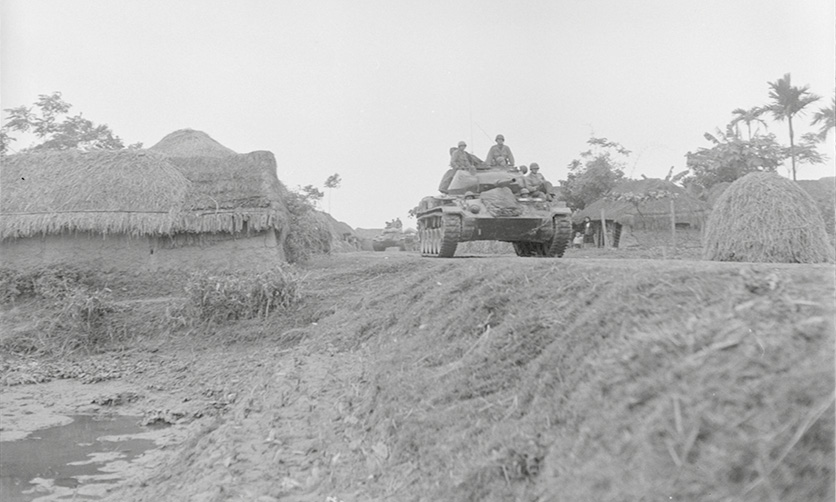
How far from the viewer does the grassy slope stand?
2.49 metres

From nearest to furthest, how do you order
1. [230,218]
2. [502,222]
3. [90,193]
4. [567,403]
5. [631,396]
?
[631,396] → [567,403] → [502,222] → [230,218] → [90,193]

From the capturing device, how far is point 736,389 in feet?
8.57

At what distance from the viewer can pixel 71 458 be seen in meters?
6.07

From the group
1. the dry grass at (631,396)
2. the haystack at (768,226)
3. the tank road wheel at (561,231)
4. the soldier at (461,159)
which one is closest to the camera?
the dry grass at (631,396)

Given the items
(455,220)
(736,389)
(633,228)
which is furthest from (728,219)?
(633,228)

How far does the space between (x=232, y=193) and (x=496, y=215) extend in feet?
17.8

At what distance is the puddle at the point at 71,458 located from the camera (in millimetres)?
5309

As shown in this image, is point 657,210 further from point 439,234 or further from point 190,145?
point 190,145

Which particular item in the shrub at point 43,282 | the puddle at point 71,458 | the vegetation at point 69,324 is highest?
the shrub at point 43,282

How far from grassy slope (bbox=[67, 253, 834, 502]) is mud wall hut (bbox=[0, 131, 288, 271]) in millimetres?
6867

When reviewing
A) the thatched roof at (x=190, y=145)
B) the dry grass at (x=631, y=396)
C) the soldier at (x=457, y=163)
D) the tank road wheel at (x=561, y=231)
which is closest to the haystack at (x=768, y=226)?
the tank road wheel at (x=561, y=231)

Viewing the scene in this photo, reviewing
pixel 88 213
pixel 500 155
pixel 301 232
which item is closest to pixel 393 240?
pixel 301 232

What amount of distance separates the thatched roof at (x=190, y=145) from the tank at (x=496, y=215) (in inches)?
417

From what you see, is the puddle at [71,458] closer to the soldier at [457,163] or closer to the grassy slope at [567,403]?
the grassy slope at [567,403]
